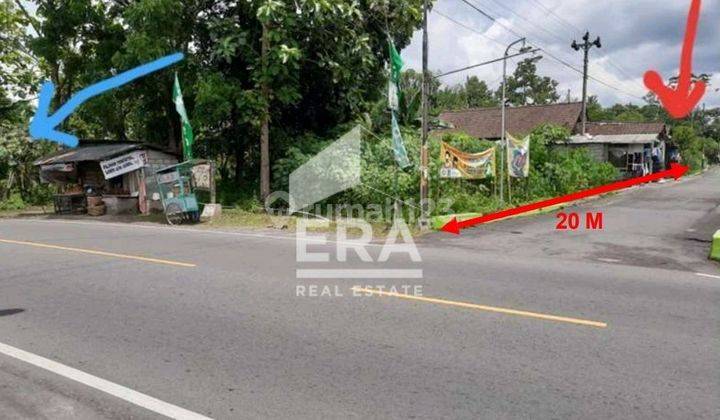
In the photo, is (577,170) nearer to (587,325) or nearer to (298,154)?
(298,154)

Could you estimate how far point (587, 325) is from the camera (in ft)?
19.6

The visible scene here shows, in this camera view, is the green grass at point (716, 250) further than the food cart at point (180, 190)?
No

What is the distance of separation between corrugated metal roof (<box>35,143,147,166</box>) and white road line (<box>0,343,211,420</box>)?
54.6 ft

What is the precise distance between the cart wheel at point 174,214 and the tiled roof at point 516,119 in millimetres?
28234

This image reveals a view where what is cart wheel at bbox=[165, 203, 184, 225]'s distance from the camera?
16.9 metres

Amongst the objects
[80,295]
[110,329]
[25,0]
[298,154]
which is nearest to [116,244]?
[80,295]

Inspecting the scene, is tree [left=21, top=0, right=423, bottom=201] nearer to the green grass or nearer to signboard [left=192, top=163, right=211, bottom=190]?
signboard [left=192, top=163, right=211, bottom=190]

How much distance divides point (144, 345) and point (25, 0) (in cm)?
2476

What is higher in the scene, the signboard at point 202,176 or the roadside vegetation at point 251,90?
the roadside vegetation at point 251,90

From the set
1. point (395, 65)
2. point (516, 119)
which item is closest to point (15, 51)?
point (395, 65)

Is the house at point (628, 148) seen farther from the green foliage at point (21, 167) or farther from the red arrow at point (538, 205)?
the green foliage at point (21, 167)

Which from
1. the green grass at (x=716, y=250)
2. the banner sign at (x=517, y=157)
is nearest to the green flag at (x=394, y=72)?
the banner sign at (x=517, y=157)

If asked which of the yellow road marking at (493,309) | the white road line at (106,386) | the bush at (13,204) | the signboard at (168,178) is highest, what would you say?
the signboard at (168,178)

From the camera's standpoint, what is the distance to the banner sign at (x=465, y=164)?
55.5 ft
